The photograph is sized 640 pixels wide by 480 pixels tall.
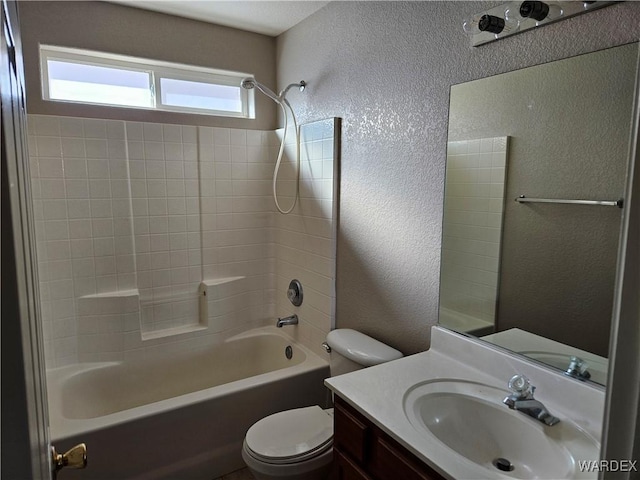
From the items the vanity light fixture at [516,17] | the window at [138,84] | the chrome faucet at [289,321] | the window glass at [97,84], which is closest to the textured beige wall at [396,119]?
the vanity light fixture at [516,17]

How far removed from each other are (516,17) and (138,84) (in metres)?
2.23

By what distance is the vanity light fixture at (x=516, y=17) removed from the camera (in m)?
1.22

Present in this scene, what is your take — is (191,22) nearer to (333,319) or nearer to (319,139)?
(319,139)

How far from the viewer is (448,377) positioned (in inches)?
58.7

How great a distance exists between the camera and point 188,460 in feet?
7.01

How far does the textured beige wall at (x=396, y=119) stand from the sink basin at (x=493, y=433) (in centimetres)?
46

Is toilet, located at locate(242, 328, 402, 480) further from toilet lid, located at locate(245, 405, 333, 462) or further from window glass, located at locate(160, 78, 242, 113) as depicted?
window glass, located at locate(160, 78, 242, 113)

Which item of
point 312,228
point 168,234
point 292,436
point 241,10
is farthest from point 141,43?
point 292,436

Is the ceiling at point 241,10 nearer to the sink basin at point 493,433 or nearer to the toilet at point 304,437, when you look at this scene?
the toilet at point 304,437

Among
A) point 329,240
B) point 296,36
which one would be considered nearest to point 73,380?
point 329,240

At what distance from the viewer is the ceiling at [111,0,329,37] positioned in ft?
7.73

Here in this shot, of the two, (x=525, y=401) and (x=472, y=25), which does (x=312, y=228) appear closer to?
(x=472, y=25)

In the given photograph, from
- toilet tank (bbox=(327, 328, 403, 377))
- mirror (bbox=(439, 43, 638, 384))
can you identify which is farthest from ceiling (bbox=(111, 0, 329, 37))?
toilet tank (bbox=(327, 328, 403, 377))

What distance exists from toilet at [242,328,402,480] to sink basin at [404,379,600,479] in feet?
1.60
